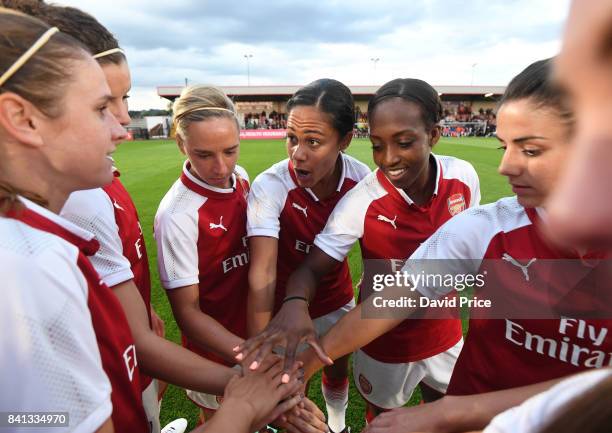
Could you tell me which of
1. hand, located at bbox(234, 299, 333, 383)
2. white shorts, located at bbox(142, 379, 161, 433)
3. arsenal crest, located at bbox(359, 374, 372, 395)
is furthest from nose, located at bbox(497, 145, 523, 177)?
white shorts, located at bbox(142, 379, 161, 433)

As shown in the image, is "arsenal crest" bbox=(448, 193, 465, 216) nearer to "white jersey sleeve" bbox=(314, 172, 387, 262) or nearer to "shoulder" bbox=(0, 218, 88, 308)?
"white jersey sleeve" bbox=(314, 172, 387, 262)

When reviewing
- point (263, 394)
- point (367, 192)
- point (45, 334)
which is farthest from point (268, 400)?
point (367, 192)

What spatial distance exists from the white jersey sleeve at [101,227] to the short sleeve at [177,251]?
0.48m

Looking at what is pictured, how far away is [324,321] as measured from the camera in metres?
2.92

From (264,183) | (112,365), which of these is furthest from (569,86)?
(264,183)

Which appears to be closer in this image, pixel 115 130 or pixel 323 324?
pixel 115 130

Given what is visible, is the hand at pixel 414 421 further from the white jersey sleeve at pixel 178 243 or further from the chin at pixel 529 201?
the white jersey sleeve at pixel 178 243

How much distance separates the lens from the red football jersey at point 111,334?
112cm

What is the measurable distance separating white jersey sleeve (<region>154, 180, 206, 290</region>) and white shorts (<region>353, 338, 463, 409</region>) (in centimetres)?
134

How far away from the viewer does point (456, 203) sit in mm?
2350

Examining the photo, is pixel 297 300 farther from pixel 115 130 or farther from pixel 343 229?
pixel 115 130

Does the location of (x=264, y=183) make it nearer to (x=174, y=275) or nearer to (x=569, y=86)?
(x=174, y=275)

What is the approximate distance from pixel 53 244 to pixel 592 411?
1140mm

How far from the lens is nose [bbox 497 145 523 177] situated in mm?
1409
